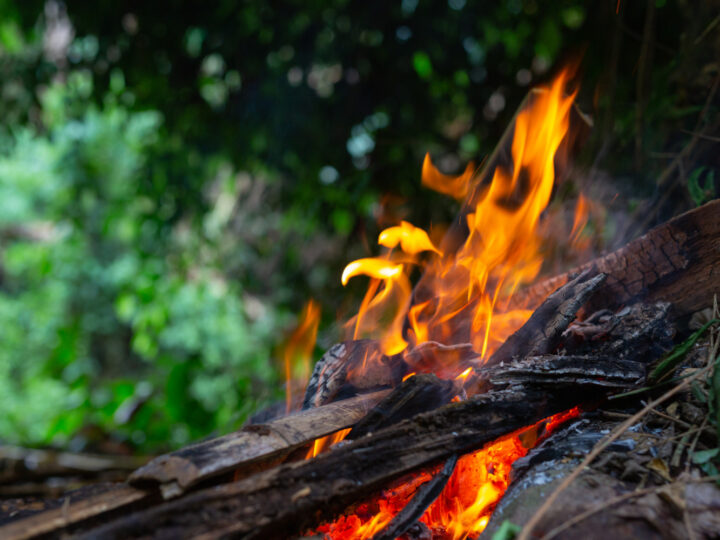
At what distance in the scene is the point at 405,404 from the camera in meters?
1.49

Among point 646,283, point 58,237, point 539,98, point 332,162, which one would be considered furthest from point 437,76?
point 58,237

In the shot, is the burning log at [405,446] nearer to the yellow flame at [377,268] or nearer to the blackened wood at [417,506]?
the blackened wood at [417,506]

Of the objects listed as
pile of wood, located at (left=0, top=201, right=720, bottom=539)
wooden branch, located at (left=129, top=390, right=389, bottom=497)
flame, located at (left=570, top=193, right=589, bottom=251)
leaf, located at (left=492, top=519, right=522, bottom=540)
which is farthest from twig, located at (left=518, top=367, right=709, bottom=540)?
flame, located at (left=570, top=193, right=589, bottom=251)

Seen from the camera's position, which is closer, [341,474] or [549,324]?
[341,474]

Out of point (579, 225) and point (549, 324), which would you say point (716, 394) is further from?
point (579, 225)

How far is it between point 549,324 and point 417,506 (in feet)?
2.51

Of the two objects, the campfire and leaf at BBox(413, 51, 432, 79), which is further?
leaf at BBox(413, 51, 432, 79)

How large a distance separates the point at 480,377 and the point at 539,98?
1.47 metres

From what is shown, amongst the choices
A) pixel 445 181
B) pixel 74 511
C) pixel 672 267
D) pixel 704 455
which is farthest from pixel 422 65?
pixel 74 511

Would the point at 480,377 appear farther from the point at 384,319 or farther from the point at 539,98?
the point at 539,98

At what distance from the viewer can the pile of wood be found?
112cm

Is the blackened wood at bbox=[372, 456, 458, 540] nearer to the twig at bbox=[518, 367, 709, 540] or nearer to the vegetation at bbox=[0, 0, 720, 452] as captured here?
the twig at bbox=[518, 367, 709, 540]

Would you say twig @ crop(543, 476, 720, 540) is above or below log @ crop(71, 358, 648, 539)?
below

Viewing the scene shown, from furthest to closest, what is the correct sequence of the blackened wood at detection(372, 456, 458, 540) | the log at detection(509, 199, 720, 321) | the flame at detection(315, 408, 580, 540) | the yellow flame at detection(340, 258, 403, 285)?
1. the yellow flame at detection(340, 258, 403, 285)
2. the log at detection(509, 199, 720, 321)
3. the flame at detection(315, 408, 580, 540)
4. the blackened wood at detection(372, 456, 458, 540)
